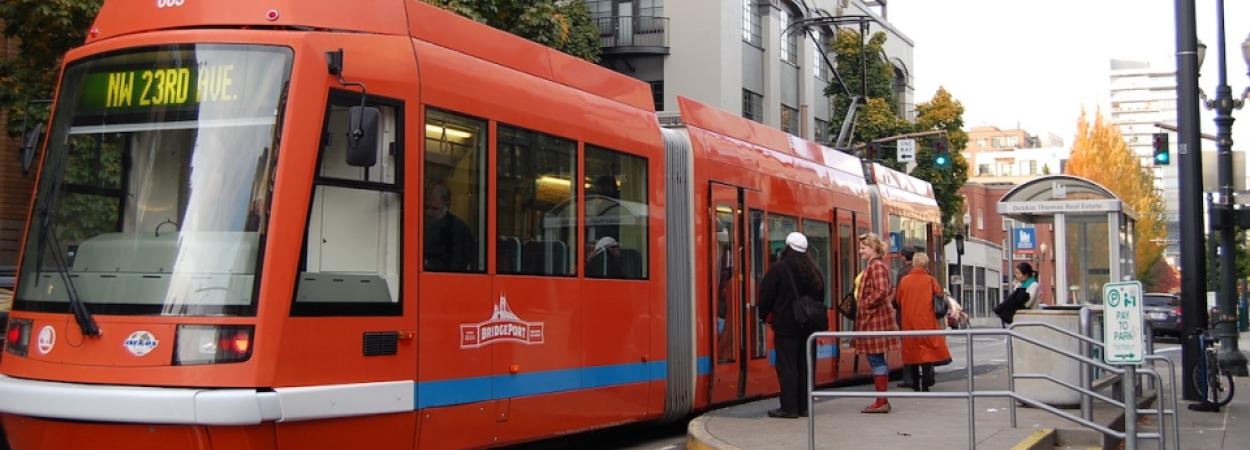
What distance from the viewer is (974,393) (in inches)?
350

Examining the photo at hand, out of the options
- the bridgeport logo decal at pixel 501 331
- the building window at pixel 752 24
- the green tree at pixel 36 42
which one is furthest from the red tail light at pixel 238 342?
the building window at pixel 752 24

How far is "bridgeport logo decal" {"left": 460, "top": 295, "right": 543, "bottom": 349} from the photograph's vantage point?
326 inches

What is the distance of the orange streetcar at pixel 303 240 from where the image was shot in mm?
6930

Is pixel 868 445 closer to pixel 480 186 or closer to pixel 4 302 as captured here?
pixel 480 186

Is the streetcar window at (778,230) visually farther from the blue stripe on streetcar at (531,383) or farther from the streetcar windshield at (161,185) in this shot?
the streetcar windshield at (161,185)

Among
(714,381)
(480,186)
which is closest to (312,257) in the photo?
(480,186)

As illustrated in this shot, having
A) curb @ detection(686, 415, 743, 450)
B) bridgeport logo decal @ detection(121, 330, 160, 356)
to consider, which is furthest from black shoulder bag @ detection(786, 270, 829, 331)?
bridgeport logo decal @ detection(121, 330, 160, 356)

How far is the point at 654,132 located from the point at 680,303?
1559mm

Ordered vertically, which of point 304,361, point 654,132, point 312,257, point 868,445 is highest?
point 654,132

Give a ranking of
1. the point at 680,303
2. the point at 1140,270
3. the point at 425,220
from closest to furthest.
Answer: the point at 425,220, the point at 680,303, the point at 1140,270

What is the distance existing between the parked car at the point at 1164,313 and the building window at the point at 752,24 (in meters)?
13.5

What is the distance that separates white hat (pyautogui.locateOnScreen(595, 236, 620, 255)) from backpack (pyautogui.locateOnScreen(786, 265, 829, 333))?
6.21 ft

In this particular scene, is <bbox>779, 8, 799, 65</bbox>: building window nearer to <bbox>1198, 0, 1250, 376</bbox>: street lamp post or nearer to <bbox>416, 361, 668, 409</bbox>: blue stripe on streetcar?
<bbox>1198, 0, 1250, 376</bbox>: street lamp post

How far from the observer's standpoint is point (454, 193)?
8.21 m
